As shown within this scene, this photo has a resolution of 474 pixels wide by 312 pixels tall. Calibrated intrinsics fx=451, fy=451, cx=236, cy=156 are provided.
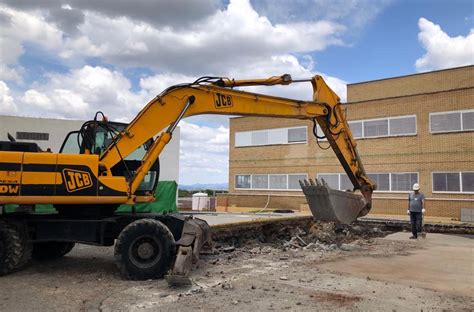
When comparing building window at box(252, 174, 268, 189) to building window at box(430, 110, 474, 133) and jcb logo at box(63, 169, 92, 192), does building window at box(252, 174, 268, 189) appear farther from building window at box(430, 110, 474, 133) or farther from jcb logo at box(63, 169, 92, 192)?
jcb logo at box(63, 169, 92, 192)

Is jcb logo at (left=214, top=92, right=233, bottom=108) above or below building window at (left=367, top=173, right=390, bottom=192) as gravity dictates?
above

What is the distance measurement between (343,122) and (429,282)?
5.36 metres

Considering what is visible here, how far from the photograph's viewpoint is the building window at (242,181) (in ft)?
117

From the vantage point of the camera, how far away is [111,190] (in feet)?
27.5

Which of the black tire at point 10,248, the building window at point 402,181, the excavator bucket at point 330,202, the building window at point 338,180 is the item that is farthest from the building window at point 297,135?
the black tire at point 10,248

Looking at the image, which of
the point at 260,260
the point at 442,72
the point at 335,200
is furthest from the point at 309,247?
the point at 442,72

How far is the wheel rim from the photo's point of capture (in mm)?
8039

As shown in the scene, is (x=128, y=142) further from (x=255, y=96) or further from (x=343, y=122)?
(x=343, y=122)

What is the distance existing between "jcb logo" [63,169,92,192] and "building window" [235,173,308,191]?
24538 millimetres

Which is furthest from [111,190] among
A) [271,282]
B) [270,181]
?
[270,181]

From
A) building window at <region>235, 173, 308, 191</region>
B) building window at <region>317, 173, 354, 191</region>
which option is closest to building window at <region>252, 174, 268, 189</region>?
building window at <region>235, 173, 308, 191</region>

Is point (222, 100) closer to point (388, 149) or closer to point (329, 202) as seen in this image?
point (329, 202)

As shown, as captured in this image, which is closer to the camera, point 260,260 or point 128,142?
point 128,142

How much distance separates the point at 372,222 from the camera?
1670 centimetres
